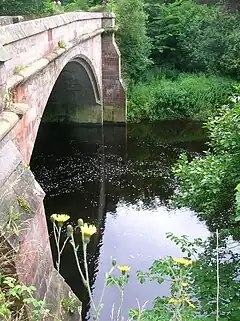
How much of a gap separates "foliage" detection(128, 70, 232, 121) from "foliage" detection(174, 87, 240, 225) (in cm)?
1158

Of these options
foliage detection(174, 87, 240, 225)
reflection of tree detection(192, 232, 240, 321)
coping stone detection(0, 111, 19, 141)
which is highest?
coping stone detection(0, 111, 19, 141)

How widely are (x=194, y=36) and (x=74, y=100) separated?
625 cm

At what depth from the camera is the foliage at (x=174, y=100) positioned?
18.7m

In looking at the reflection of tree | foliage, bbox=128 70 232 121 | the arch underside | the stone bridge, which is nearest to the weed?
the stone bridge

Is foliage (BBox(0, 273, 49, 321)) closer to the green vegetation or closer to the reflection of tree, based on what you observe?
the reflection of tree

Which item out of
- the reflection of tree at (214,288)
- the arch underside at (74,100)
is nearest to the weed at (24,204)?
the reflection of tree at (214,288)

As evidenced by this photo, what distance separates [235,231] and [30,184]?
294cm

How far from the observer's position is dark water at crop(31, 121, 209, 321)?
30.9ft

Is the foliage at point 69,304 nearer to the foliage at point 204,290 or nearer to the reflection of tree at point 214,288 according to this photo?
the foliage at point 204,290

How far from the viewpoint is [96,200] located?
12.4m

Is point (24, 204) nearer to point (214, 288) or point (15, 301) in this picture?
point (15, 301)

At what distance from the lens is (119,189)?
12984 mm

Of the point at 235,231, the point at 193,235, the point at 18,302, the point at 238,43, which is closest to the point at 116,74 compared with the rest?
the point at 238,43

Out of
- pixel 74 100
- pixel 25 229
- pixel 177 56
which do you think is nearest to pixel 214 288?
pixel 25 229
